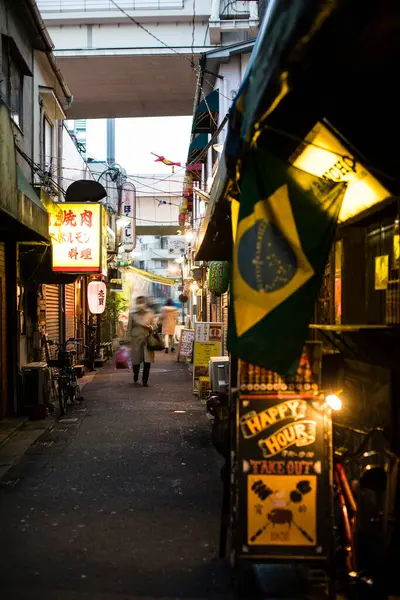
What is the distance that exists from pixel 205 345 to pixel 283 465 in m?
12.0

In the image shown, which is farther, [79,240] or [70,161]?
[70,161]

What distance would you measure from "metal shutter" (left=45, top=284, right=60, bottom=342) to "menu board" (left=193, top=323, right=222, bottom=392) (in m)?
4.93

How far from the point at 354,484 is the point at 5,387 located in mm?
10304

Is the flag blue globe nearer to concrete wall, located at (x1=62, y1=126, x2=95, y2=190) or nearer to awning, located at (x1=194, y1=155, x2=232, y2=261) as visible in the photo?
awning, located at (x1=194, y1=155, x2=232, y2=261)

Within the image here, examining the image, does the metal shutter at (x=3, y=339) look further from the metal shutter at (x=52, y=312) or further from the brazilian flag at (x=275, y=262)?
the brazilian flag at (x=275, y=262)

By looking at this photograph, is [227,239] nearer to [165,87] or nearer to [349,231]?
[349,231]

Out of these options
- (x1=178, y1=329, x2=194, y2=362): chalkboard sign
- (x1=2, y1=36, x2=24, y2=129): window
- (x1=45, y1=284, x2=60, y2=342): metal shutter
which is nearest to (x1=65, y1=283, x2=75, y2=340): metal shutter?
(x1=45, y1=284, x2=60, y2=342): metal shutter

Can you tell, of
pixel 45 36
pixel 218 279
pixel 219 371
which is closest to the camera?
pixel 219 371

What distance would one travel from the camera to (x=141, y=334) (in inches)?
738

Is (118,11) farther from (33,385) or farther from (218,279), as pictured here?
(33,385)

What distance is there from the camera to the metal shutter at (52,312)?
1883 centimetres

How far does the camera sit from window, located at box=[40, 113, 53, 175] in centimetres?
1727

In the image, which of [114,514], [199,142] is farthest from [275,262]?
[199,142]

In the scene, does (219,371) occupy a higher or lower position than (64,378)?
higher
